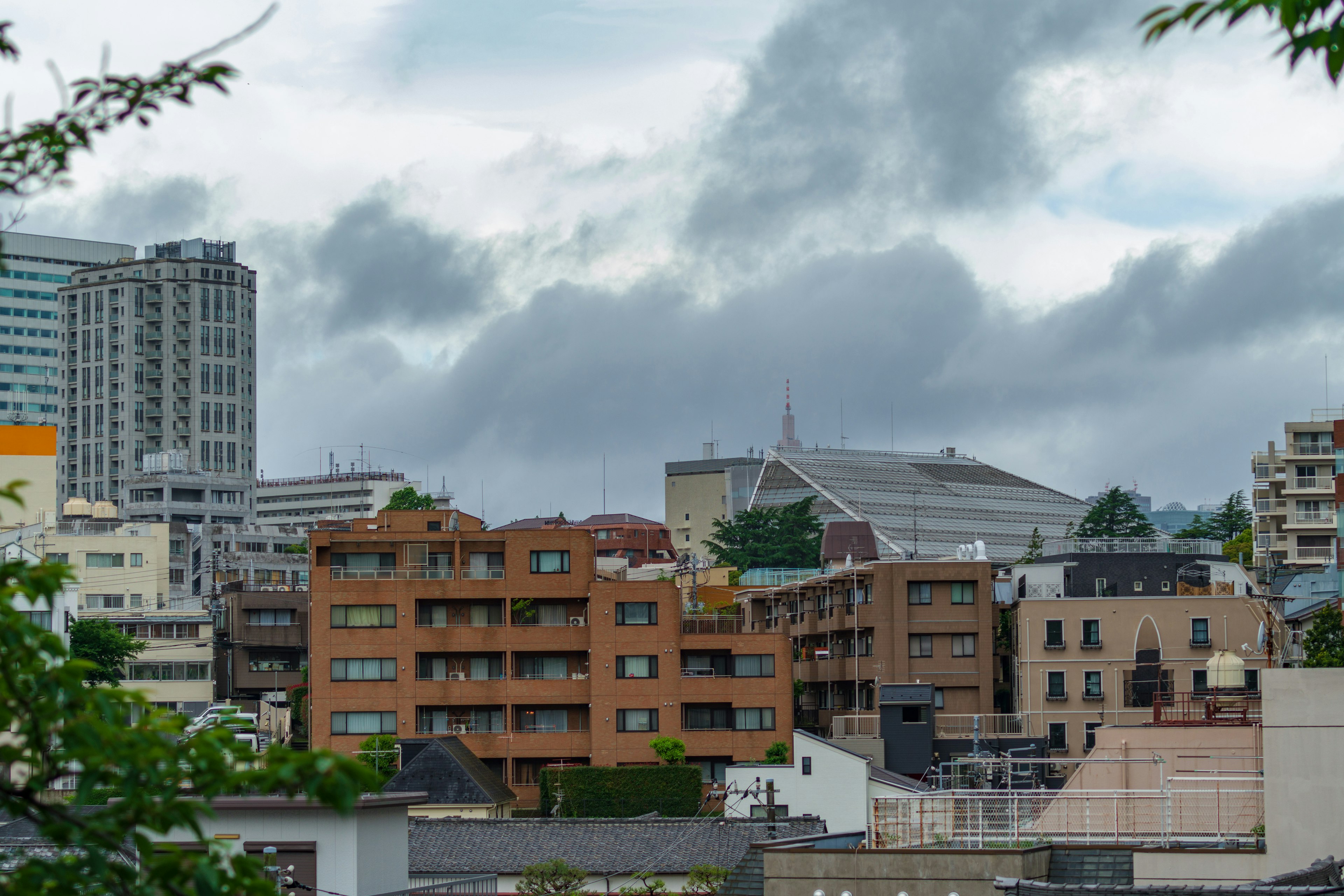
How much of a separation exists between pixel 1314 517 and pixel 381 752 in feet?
257

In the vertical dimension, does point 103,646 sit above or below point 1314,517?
below

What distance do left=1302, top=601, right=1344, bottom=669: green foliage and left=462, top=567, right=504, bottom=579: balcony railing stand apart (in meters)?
35.0

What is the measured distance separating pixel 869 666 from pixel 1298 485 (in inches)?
2058

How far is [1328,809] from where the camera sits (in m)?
28.3

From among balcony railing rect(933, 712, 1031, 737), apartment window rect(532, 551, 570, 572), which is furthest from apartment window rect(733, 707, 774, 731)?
apartment window rect(532, 551, 570, 572)

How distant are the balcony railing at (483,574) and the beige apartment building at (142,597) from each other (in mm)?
19929

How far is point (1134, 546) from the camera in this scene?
325 feet

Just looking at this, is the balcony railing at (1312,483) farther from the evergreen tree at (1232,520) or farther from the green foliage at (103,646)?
the green foliage at (103,646)

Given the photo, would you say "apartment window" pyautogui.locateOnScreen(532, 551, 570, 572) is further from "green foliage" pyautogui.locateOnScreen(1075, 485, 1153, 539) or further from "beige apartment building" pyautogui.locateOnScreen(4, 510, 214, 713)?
"green foliage" pyautogui.locateOnScreen(1075, 485, 1153, 539)

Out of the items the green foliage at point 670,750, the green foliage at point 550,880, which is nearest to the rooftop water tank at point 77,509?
the green foliage at point 670,750

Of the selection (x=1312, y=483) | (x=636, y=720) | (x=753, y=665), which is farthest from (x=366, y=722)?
(x=1312, y=483)

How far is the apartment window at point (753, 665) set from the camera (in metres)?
81.0

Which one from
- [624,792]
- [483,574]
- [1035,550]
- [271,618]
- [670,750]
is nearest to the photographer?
[624,792]

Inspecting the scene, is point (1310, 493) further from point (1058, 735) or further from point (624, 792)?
point (624, 792)
